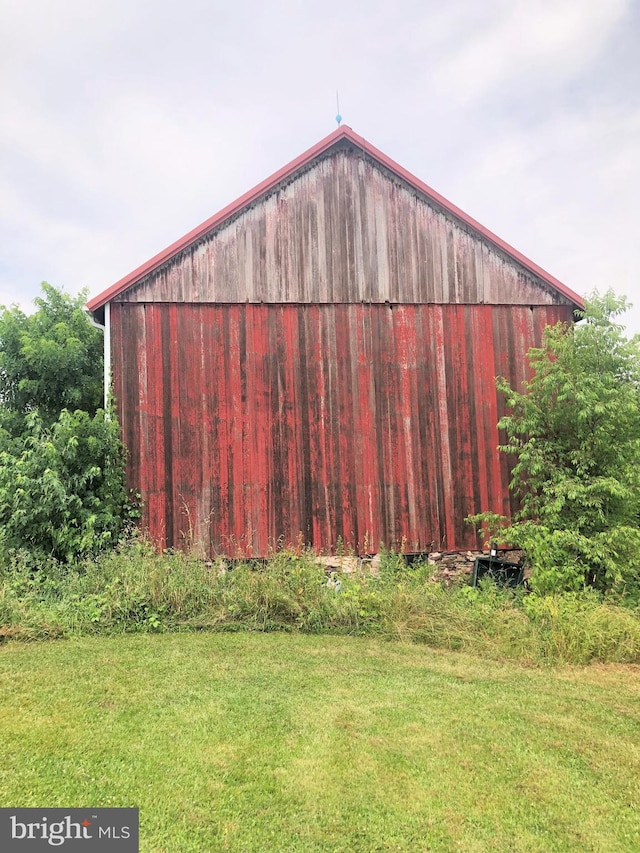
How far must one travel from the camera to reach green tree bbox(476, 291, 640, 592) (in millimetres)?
Result: 8031

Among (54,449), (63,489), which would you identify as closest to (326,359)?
(54,449)

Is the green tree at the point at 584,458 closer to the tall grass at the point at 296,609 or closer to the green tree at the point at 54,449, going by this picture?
the tall grass at the point at 296,609

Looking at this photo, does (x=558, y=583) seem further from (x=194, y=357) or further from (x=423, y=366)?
(x=194, y=357)

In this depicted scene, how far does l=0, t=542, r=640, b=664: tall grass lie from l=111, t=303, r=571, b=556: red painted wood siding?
1434 millimetres

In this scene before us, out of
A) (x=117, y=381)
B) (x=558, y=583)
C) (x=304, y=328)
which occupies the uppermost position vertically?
(x=304, y=328)

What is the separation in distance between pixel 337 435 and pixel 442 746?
236 inches

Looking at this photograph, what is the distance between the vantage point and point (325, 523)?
9320 millimetres

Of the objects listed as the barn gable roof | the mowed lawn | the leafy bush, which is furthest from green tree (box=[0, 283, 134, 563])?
the mowed lawn

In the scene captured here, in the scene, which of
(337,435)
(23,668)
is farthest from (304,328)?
(23,668)

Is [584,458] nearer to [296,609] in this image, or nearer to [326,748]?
[296,609]

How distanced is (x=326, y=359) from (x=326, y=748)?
6679 mm

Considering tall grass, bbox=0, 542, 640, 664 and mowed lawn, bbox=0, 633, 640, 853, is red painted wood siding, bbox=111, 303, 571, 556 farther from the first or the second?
mowed lawn, bbox=0, 633, 640, 853

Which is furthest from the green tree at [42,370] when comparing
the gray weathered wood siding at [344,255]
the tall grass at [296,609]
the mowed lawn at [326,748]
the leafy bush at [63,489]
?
the mowed lawn at [326,748]

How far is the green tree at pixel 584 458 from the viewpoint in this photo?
8031 millimetres
